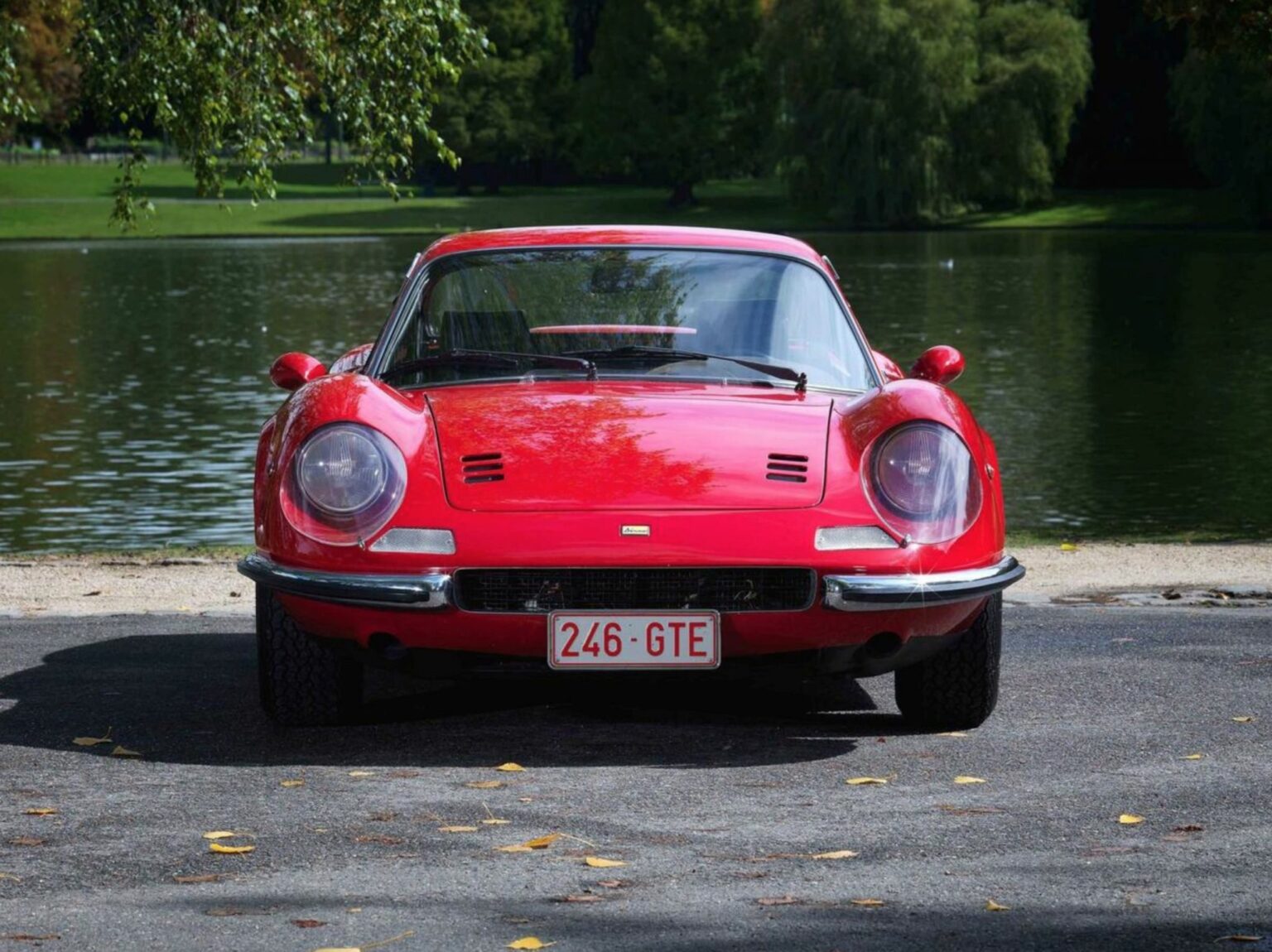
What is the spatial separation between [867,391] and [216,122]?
8.55m

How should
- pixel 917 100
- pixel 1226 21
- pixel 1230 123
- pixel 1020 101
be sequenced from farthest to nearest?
pixel 1020 101 → pixel 1230 123 → pixel 917 100 → pixel 1226 21

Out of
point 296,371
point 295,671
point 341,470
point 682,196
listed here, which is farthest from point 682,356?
point 682,196

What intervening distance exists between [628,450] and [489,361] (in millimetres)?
909

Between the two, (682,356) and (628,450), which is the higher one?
(682,356)

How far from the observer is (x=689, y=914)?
422 cm

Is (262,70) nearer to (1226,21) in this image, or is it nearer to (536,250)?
(1226,21)

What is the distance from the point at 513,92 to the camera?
90.4 m

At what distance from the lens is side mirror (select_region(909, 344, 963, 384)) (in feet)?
23.6

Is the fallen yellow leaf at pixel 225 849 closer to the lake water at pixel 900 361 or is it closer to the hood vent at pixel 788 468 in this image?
the hood vent at pixel 788 468

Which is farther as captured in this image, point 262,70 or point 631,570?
point 262,70

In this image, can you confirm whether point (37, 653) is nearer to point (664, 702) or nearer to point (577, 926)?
point (664, 702)

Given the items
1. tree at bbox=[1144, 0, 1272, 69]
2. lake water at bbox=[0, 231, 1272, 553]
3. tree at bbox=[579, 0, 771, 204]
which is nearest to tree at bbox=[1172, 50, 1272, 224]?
lake water at bbox=[0, 231, 1272, 553]

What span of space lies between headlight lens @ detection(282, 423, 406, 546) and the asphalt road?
623 millimetres

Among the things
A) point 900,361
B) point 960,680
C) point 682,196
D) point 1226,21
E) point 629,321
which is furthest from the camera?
point 682,196
